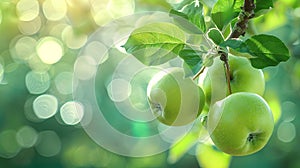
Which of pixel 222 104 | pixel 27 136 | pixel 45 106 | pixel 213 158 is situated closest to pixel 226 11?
pixel 222 104

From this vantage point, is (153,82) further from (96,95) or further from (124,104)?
(96,95)

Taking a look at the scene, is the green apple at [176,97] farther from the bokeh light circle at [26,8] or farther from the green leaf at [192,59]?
the bokeh light circle at [26,8]

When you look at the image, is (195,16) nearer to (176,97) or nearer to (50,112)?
(176,97)

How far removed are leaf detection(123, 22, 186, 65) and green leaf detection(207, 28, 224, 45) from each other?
5 centimetres

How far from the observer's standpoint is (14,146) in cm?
527

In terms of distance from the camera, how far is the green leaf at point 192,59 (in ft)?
2.65

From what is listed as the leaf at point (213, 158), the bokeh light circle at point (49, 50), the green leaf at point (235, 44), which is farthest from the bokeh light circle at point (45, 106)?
the green leaf at point (235, 44)

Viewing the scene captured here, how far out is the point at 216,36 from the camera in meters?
0.81

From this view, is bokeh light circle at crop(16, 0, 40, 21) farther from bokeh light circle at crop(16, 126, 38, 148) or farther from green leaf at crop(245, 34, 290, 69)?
bokeh light circle at crop(16, 126, 38, 148)

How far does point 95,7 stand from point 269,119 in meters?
0.90

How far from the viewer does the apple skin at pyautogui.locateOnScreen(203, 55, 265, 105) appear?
2.91ft

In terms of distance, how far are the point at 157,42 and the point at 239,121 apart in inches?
6.3

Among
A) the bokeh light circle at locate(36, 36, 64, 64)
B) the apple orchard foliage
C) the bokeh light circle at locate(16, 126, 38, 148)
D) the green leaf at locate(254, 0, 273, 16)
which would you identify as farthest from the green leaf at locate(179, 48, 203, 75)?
the bokeh light circle at locate(16, 126, 38, 148)

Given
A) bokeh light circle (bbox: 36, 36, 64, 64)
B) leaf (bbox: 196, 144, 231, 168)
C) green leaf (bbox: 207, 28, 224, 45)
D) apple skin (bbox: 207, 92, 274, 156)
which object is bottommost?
bokeh light circle (bbox: 36, 36, 64, 64)
